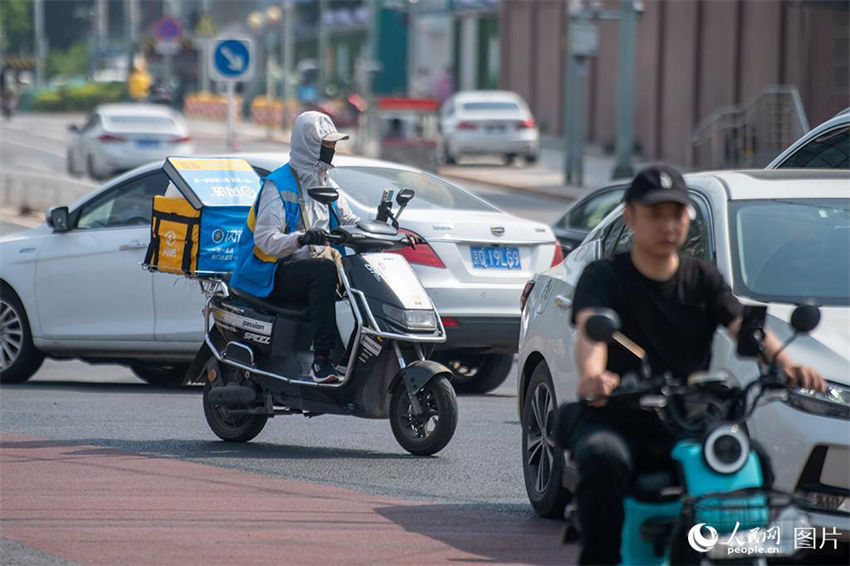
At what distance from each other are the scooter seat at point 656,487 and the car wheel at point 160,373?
29.0 feet

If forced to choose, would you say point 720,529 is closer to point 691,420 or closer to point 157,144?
point 691,420

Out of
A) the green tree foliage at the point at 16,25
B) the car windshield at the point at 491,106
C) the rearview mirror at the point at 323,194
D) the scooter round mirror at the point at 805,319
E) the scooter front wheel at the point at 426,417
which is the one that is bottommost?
the scooter front wheel at the point at 426,417

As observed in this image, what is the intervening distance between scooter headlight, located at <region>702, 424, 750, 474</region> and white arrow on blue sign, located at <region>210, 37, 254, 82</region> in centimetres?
1821

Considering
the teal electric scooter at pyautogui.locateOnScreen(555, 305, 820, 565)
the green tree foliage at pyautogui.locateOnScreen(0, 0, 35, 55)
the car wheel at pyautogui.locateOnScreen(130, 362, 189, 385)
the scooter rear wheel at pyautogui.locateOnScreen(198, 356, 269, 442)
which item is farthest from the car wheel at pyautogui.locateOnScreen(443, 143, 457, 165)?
the green tree foliage at pyautogui.locateOnScreen(0, 0, 35, 55)

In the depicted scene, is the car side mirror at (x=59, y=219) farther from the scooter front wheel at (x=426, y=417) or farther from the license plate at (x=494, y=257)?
the scooter front wheel at (x=426, y=417)

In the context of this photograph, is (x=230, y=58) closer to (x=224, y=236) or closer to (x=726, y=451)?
(x=224, y=236)

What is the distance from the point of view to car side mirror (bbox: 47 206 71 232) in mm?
12484

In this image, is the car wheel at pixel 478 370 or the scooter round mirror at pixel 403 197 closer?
the scooter round mirror at pixel 403 197

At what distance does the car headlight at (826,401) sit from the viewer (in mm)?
6195

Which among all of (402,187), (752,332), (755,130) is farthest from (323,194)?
(755,130)

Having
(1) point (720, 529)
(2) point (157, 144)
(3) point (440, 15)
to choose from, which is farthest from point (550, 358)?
(3) point (440, 15)

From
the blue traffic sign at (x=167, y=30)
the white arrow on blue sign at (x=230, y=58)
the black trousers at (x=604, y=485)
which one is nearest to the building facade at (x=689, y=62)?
the blue traffic sign at (x=167, y=30)

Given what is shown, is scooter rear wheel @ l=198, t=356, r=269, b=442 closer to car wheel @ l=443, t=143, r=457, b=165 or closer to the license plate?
the license plate

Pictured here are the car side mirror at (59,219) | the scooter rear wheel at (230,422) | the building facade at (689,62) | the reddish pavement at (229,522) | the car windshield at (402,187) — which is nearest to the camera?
the reddish pavement at (229,522)
